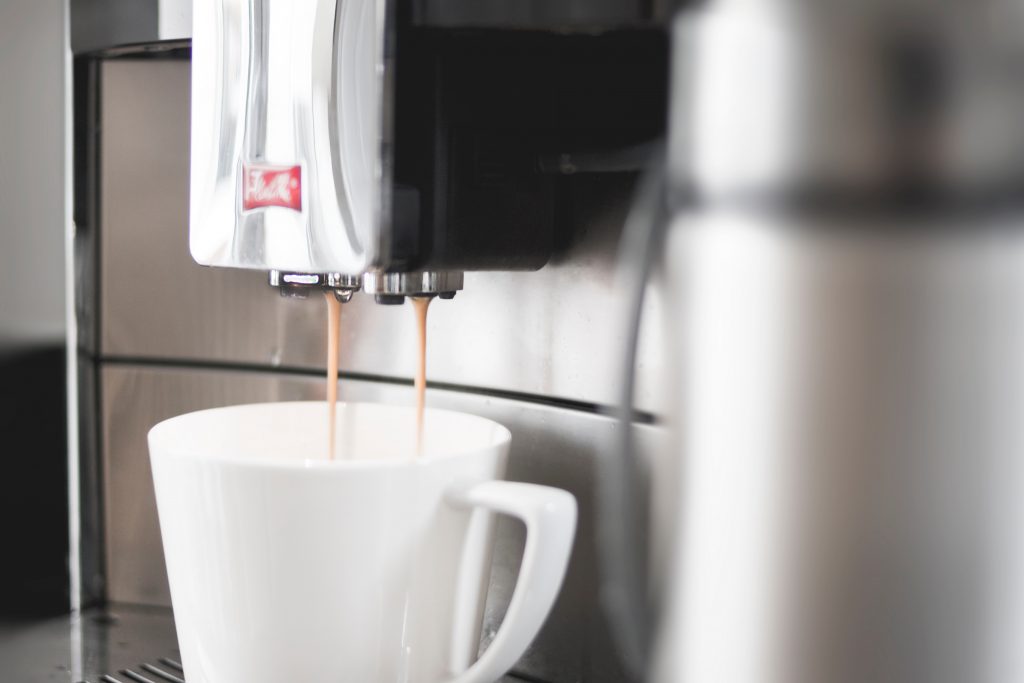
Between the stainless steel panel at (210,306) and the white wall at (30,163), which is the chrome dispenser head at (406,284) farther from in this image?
the white wall at (30,163)

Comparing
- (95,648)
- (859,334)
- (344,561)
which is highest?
(859,334)

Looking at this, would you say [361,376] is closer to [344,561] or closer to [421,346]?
[421,346]

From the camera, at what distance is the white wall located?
688 mm

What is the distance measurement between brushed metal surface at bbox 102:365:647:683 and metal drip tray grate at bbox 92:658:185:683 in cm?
12

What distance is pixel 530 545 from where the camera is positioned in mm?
455

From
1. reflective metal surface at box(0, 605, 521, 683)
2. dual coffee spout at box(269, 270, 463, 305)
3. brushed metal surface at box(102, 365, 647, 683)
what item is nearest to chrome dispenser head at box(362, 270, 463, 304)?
dual coffee spout at box(269, 270, 463, 305)

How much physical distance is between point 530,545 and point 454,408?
0.20 m

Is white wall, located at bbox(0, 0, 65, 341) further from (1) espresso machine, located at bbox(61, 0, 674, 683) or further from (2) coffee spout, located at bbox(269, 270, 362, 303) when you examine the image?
(2) coffee spout, located at bbox(269, 270, 362, 303)

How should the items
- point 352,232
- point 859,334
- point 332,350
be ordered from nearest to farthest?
1. point 859,334
2. point 352,232
3. point 332,350

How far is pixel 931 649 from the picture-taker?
327 mm

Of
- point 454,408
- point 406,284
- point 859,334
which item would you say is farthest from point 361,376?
point 859,334

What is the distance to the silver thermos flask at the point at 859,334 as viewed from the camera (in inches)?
12.3

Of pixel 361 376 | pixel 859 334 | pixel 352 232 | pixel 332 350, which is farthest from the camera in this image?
pixel 361 376

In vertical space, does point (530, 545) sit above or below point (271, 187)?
below
